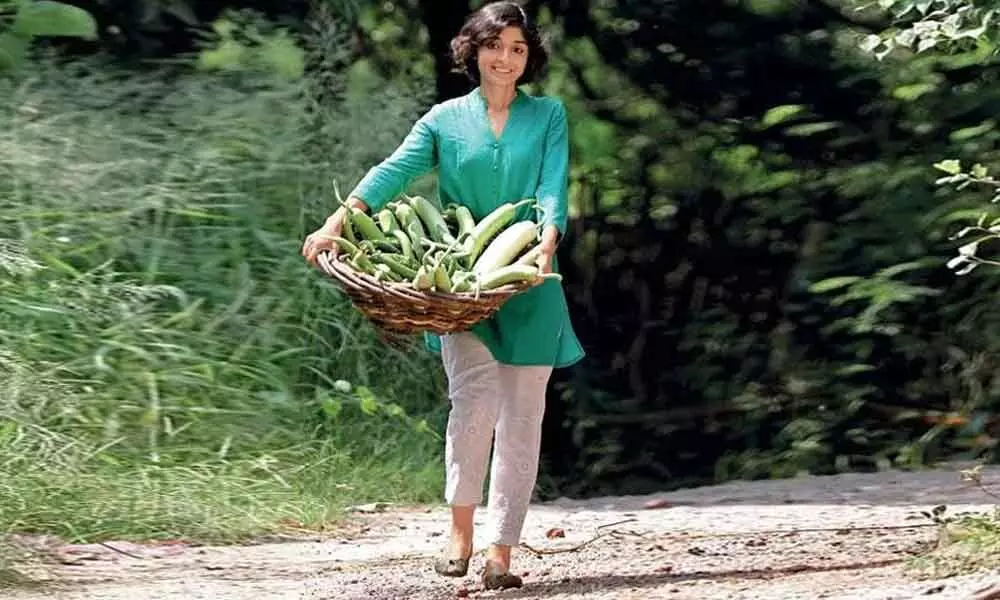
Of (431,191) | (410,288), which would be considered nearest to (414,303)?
(410,288)

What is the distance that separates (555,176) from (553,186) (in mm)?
47

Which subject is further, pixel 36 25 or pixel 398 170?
pixel 36 25

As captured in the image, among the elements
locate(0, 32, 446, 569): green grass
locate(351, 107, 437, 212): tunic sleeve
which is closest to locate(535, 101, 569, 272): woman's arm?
locate(351, 107, 437, 212): tunic sleeve

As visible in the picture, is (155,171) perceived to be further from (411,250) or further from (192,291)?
(411,250)

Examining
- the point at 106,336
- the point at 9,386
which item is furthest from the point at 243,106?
the point at 9,386

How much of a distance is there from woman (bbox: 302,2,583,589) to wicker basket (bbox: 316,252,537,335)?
322 mm

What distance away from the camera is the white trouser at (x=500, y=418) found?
6199mm

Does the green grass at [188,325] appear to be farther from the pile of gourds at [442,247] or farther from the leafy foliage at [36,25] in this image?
the pile of gourds at [442,247]

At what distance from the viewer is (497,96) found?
624 cm

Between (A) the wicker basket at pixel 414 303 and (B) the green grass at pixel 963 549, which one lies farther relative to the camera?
(B) the green grass at pixel 963 549

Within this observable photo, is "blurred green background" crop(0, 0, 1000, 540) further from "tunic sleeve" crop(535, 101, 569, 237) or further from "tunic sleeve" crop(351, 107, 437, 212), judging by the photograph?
"tunic sleeve" crop(535, 101, 569, 237)

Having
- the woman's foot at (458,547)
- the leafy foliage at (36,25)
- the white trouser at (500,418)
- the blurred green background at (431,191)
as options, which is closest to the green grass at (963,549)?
the white trouser at (500,418)

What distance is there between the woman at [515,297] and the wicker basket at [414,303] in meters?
0.32

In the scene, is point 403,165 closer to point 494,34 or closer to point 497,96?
point 497,96
